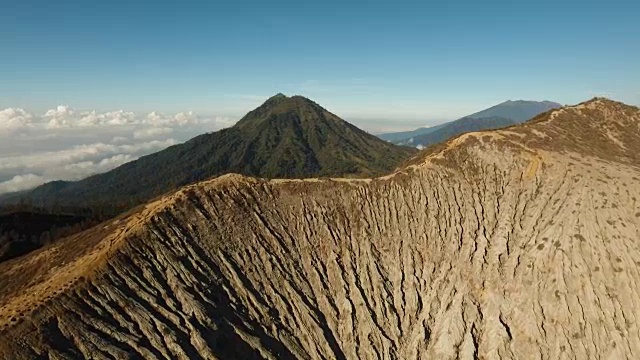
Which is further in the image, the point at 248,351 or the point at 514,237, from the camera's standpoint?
the point at 514,237

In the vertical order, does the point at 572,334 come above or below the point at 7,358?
below

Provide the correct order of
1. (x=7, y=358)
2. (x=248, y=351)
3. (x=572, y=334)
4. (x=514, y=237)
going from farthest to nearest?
(x=514, y=237)
(x=572, y=334)
(x=248, y=351)
(x=7, y=358)

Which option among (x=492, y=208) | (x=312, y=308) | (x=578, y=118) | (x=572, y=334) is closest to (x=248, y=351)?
(x=312, y=308)

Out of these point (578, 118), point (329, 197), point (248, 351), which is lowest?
point (248, 351)

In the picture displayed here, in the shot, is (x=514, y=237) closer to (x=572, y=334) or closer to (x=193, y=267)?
(x=572, y=334)

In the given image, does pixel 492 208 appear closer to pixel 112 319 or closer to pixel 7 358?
pixel 112 319

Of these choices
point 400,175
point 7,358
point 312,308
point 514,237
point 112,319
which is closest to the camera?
point 7,358
